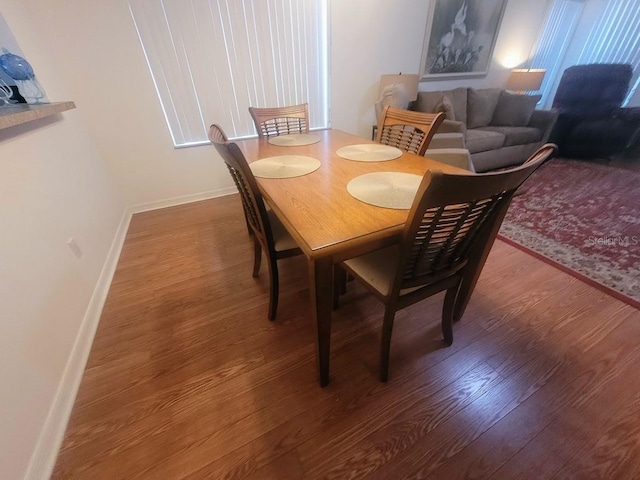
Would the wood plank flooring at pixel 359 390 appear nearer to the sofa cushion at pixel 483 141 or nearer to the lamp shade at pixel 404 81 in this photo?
the sofa cushion at pixel 483 141

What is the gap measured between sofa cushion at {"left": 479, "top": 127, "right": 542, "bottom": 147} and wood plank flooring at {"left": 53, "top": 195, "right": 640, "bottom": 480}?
7.17 feet

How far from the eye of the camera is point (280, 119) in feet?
6.88

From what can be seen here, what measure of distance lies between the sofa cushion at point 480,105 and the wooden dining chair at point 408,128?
233 centimetres

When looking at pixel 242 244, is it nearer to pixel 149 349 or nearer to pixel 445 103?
pixel 149 349

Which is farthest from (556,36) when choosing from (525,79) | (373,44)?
(373,44)

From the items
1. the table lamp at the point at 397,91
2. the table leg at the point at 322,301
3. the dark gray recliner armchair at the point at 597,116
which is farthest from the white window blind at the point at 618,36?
the table leg at the point at 322,301

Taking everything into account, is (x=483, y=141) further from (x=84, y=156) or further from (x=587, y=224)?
(x=84, y=156)

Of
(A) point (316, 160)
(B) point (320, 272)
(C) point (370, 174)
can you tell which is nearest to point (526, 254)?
(C) point (370, 174)

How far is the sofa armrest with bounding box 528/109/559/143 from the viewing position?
3.09 m

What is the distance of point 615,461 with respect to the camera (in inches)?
33.1

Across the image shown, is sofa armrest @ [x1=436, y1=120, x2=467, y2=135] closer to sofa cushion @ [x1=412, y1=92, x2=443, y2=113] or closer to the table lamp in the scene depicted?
the table lamp

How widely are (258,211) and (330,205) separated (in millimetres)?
355

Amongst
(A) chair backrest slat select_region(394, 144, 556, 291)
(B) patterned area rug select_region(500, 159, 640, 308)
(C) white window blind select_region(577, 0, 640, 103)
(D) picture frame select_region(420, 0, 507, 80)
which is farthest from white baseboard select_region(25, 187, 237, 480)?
(C) white window blind select_region(577, 0, 640, 103)

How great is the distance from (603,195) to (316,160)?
2974mm
